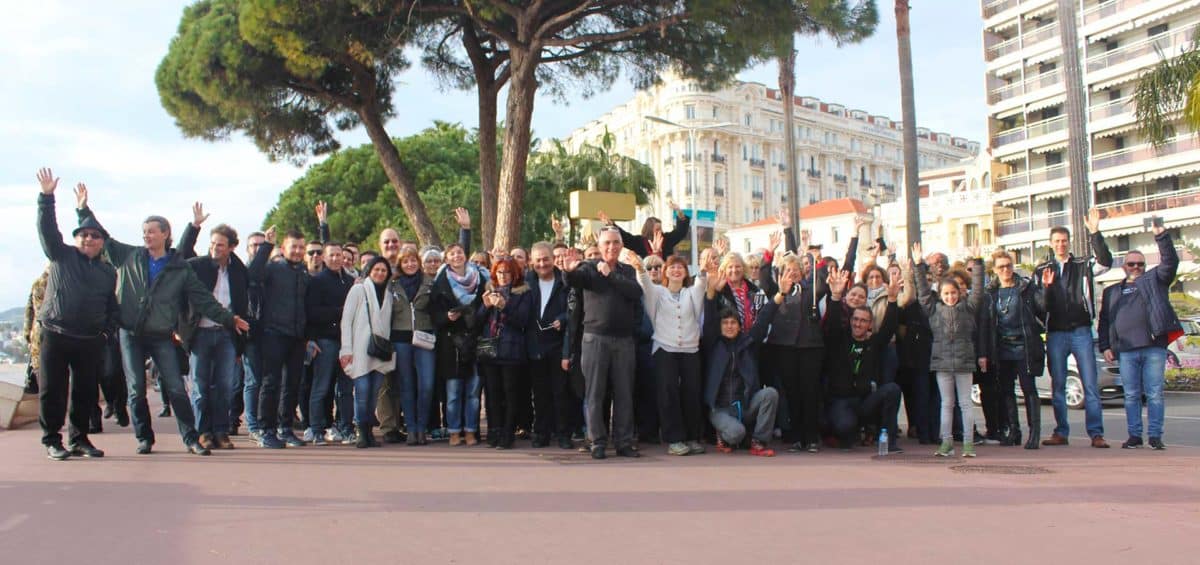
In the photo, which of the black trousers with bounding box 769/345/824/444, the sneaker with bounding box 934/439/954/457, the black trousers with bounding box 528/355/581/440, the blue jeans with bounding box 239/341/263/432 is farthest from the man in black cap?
the sneaker with bounding box 934/439/954/457

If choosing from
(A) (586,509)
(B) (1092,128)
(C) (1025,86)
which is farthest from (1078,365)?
(C) (1025,86)

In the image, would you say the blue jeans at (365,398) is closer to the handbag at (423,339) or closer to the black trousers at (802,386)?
the handbag at (423,339)

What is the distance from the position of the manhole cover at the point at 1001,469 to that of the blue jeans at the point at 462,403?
4257 mm

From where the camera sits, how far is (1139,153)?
46.2m

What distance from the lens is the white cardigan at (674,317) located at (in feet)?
28.6

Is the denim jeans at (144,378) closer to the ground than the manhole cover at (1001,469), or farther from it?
farther from it

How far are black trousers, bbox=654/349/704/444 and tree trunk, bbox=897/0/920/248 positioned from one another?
13.9 m

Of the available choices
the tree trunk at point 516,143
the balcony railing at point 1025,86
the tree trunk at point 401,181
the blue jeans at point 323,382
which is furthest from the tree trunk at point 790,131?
the balcony railing at point 1025,86

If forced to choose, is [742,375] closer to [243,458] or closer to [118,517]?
[243,458]

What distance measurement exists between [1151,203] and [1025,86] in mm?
9455

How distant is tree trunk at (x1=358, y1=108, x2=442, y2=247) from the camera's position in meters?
17.5

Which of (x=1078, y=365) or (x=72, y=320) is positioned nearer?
(x=72, y=320)

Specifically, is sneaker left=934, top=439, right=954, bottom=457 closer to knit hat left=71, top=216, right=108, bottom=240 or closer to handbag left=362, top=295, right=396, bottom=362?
handbag left=362, top=295, right=396, bottom=362

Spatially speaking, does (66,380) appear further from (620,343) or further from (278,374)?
(620,343)
